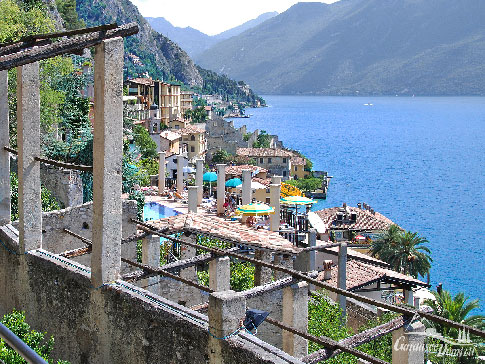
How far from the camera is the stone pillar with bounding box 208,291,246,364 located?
593 cm

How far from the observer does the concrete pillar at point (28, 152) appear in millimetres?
8594

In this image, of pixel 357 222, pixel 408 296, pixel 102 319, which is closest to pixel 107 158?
pixel 102 319

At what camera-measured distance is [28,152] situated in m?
8.70

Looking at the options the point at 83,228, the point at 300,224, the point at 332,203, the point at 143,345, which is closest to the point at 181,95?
the point at 332,203

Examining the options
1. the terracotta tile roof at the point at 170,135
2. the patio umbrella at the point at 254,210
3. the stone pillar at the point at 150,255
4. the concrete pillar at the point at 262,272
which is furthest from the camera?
the terracotta tile roof at the point at 170,135

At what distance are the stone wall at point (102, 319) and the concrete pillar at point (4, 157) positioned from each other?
1.70 ft

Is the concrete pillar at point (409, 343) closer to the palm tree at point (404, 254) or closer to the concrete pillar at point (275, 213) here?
the concrete pillar at point (275, 213)

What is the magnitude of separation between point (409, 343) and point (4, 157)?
20.6ft

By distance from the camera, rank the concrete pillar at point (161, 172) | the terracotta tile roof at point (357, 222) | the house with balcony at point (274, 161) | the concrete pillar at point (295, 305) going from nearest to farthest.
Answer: the concrete pillar at point (295, 305) → the concrete pillar at point (161, 172) → the terracotta tile roof at point (357, 222) → the house with balcony at point (274, 161)

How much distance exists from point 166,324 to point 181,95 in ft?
395

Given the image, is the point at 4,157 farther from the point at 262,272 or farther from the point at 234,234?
the point at 234,234

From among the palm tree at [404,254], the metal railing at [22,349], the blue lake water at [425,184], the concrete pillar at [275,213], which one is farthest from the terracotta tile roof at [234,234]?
the blue lake water at [425,184]

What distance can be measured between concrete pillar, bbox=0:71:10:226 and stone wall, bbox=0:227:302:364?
0.52 m

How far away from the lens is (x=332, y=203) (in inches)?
3455
